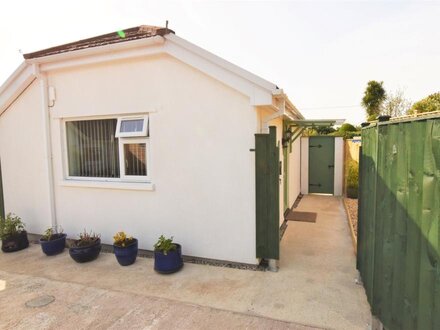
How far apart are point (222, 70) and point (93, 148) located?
3.57 metres

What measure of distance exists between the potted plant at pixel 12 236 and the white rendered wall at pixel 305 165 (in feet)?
32.8

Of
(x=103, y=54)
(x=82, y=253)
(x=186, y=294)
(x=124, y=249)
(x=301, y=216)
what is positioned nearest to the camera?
(x=186, y=294)

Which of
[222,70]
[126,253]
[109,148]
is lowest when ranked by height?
[126,253]

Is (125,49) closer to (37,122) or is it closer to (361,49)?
(37,122)

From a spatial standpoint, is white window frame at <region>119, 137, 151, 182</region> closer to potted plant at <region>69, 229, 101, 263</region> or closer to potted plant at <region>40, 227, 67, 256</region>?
potted plant at <region>69, 229, 101, 263</region>

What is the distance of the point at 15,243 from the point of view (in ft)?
20.2

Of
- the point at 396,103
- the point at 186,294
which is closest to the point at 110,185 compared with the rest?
the point at 186,294

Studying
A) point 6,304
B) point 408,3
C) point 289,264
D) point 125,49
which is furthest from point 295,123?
point 6,304

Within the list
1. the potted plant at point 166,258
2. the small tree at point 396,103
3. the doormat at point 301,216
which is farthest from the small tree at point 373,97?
the potted plant at point 166,258

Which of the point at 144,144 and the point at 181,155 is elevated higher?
the point at 144,144

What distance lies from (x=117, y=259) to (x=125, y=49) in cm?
404

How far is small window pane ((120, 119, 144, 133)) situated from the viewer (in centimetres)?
560

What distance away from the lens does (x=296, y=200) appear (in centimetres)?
1050

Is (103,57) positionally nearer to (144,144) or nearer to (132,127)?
(132,127)
